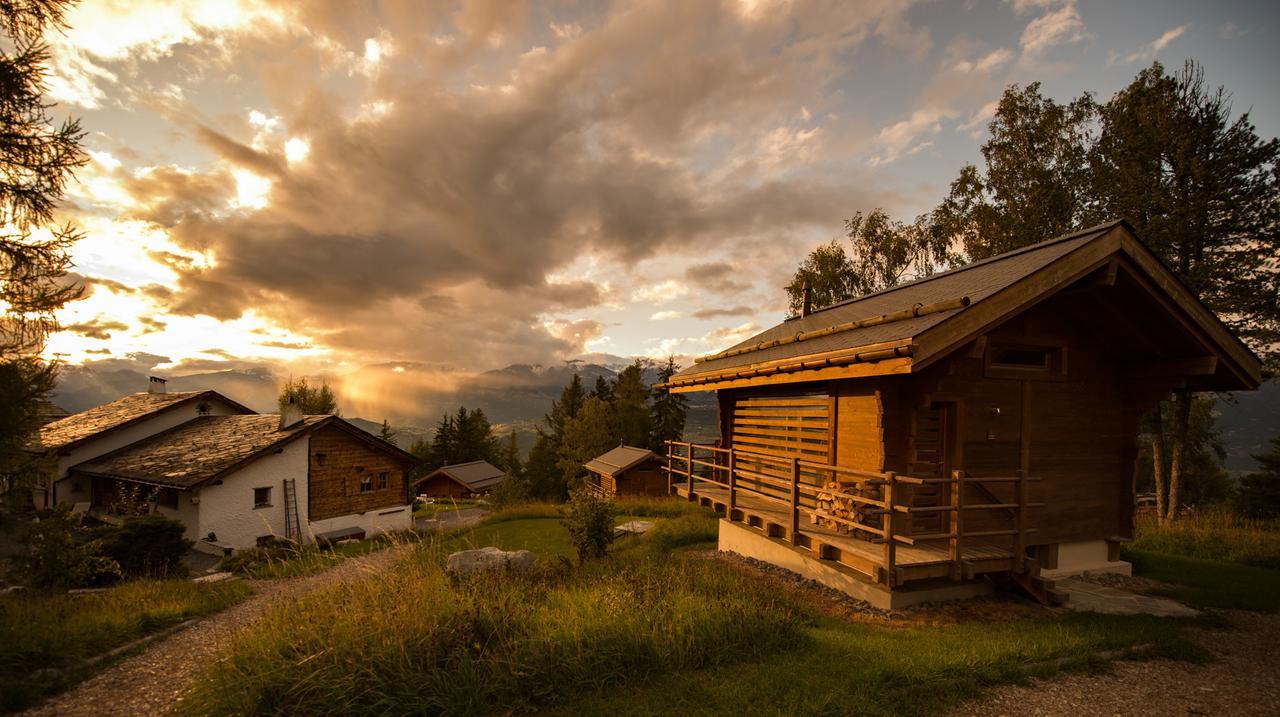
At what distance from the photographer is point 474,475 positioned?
169 feet

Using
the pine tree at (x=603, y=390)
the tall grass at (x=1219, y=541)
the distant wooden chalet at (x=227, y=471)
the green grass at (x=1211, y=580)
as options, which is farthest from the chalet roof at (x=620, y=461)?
the pine tree at (x=603, y=390)

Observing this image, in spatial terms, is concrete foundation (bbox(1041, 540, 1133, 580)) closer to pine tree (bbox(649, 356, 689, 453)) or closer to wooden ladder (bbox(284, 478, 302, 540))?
wooden ladder (bbox(284, 478, 302, 540))

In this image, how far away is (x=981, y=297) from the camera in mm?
7934

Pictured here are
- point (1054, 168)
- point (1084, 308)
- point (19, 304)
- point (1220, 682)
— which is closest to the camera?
point (1220, 682)

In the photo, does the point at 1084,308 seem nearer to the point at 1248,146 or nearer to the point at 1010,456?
the point at 1010,456

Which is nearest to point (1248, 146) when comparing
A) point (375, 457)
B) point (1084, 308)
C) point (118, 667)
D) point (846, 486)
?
point (1084, 308)

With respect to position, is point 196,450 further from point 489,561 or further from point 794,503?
point 794,503

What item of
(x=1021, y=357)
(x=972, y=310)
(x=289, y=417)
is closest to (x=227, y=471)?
(x=289, y=417)

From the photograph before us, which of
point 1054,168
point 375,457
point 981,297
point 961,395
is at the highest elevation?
point 1054,168

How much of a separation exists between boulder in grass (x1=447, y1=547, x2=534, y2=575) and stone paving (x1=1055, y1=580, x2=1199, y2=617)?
9.71 m

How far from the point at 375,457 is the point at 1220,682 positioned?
29.8 metres

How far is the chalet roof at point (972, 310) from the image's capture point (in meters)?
7.74

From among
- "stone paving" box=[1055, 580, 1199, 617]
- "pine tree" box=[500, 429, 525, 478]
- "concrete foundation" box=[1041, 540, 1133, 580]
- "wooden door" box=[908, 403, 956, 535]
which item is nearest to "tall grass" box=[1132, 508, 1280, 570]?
"concrete foundation" box=[1041, 540, 1133, 580]

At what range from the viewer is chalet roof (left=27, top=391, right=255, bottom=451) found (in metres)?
24.0
